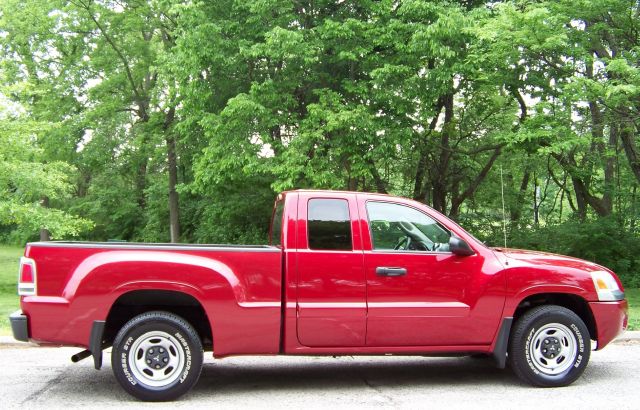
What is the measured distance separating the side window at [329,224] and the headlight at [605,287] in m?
2.47

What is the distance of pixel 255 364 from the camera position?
7414mm

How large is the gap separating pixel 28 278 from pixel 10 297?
13090 millimetres

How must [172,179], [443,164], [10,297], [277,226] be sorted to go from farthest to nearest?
[172,179] < [443,164] < [10,297] < [277,226]

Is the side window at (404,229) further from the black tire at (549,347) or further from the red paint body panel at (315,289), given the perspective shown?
the black tire at (549,347)

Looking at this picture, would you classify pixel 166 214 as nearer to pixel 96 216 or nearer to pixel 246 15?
pixel 96 216

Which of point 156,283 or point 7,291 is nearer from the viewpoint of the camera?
point 156,283

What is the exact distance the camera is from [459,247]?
6008mm

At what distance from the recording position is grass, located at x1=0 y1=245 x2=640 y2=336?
9.91m

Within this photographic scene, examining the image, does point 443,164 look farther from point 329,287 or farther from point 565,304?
point 329,287

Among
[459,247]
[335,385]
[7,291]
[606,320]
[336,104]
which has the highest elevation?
[336,104]

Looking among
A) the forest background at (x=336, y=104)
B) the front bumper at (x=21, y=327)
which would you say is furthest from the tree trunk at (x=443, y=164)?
the front bumper at (x=21, y=327)

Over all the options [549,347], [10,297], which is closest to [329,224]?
[549,347]

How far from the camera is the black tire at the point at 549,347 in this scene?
6137mm

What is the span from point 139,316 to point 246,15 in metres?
14.2
